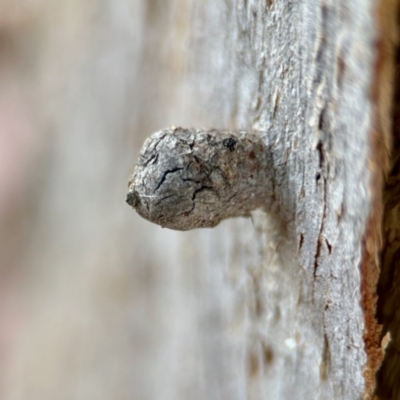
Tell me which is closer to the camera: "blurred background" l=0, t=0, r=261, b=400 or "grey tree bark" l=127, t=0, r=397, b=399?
"grey tree bark" l=127, t=0, r=397, b=399

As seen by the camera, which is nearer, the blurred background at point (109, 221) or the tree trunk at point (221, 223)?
the tree trunk at point (221, 223)

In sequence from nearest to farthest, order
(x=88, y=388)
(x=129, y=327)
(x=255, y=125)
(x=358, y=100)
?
(x=358, y=100) < (x=255, y=125) < (x=129, y=327) < (x=88, y=388)

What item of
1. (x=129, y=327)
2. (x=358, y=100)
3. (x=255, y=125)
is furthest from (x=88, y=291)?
(x=358, y=100)

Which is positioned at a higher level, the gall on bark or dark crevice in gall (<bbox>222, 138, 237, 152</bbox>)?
dark crevice in gall (<bbox>222, 138, 237, 152</bbox>)

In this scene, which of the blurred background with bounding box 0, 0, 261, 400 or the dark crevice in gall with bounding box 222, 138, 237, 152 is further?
the blurred background with bounding box 0, 0, 261, 400

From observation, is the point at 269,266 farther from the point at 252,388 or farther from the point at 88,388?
the point at 88,388
